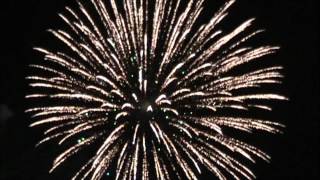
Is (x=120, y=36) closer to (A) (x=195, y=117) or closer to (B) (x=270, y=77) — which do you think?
(A) (x=195, y=117)

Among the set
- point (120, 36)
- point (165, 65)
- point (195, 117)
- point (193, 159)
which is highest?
point (120, 36)

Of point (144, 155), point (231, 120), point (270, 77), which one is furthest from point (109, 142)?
point (270, 77)

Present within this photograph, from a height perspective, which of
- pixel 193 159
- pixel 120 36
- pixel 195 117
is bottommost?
pixel 193 159

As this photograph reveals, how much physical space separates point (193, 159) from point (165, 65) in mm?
2253

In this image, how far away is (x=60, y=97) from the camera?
39.3ft

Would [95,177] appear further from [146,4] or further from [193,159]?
[146,4]

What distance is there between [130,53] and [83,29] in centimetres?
120

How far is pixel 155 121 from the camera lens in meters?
11.9

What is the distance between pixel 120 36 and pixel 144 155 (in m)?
2.81

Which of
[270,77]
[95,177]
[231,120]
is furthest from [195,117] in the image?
[95,177]

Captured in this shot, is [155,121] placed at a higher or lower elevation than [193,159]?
higher

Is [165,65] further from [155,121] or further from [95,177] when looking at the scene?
[95,177]

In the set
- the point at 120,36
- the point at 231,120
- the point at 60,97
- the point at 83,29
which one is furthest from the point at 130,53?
the point at 231,120

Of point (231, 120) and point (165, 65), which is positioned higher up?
point (165, 65)
